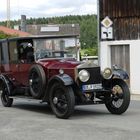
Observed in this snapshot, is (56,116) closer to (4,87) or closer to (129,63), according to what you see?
(4,87)

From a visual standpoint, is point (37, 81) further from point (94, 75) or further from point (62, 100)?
point (94, 75)

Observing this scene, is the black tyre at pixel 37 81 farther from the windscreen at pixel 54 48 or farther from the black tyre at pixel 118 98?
the black tyre at pixel 118 98

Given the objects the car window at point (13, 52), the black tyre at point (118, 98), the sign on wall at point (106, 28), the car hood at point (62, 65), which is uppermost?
the sign on wall at point (106, 28)

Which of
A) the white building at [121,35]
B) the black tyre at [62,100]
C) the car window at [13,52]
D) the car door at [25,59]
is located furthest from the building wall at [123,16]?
the black tyre at [62,100]

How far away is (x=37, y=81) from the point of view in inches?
542

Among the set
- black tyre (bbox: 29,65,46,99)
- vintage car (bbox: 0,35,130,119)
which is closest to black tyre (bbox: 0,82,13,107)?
vintage car (bbox: 0,35,130,119)

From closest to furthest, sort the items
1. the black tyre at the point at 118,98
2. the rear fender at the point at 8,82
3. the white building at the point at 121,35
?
1. the black tyre at the point at 118,98
2. the rear fender at the point at 8,82
3. the white building at the point at 121,35

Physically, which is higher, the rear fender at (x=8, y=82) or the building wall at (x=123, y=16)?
the building wall at (x=123, y=16)

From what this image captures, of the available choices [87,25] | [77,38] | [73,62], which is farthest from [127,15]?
[87,25]

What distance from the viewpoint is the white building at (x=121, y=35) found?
22.2 m

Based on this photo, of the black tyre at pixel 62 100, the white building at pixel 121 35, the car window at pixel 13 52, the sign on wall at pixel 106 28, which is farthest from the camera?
the white building at pixel 121 35

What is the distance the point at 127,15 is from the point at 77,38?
7.79 metres

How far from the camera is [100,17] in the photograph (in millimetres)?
23844

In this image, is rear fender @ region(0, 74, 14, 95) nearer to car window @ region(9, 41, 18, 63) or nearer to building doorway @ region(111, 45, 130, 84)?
car window @ region(9, 41, 18, 63)
